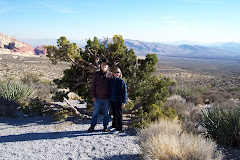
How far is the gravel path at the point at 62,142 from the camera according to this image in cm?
412

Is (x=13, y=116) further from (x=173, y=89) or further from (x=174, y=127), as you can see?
(x=173, y=89)

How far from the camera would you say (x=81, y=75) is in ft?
26.0

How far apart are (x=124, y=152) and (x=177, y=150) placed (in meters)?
1.28

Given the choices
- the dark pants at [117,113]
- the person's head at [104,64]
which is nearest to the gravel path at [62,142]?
the dark pants at [117,113]

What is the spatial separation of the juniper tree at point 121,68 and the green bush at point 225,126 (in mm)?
1485

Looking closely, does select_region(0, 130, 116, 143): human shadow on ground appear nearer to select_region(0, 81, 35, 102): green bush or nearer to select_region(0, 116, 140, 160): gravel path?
select_region(0, 116, 140, 160): gravel path

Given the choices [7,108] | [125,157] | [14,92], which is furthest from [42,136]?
A: [14,92]

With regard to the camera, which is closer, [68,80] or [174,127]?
[174,127]

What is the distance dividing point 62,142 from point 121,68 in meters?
3.66

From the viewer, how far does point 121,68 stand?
7.51m

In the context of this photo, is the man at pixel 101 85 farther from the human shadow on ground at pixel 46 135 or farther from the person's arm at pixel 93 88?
the human shadow on ground at pixel 46 135

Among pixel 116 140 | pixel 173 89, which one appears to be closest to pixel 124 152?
pixel 116 140

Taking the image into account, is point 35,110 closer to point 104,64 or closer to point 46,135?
A: point 46,135

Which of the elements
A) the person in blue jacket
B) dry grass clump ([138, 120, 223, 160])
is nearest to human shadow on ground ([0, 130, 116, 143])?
the person in blue jacket
